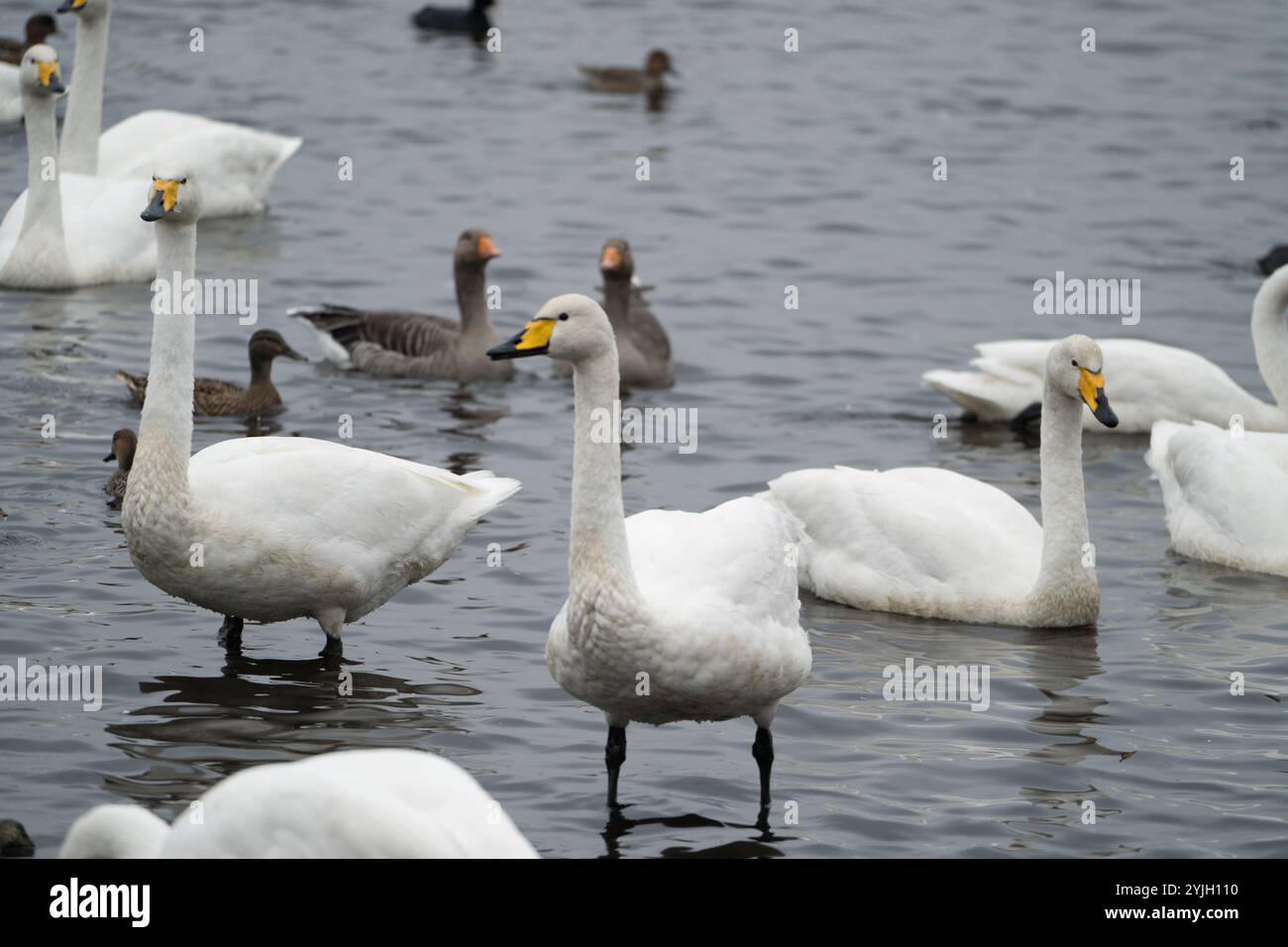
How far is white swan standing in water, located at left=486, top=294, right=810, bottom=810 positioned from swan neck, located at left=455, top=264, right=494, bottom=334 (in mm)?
6779

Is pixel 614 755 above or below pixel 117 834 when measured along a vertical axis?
below

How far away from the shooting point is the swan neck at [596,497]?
23.1 ft

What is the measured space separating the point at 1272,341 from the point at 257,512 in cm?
715

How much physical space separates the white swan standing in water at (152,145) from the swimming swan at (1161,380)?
6.86 m

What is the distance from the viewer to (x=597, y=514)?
7.13 meters

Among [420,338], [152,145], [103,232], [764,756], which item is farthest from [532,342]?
[152,145]

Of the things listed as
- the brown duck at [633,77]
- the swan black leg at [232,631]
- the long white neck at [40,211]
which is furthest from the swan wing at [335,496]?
the brown duck at [633,77]

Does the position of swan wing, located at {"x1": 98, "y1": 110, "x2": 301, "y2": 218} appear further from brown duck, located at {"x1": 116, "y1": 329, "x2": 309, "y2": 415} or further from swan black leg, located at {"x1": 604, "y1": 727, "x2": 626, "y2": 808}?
swan black leg, located at {"x1": 604, "y1": 727, "x2": 626, "y2": 808}

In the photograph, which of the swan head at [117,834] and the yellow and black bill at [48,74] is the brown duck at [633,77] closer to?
the yellow and black bill at [48,74]

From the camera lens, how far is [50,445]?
11688mm

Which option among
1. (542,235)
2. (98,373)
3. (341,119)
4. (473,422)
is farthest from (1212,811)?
(341,119)

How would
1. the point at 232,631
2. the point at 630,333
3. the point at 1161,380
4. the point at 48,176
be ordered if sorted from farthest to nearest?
the point at 48,176 < the point at 630,333 < the point at 1161,380 < the point at 232,631

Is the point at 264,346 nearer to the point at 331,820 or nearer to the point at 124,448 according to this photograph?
the point at 124,448

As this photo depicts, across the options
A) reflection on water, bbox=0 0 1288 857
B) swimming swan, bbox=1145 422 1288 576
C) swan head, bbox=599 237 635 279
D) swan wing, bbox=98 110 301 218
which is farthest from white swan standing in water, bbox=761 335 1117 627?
swan wing, bbox=98 110 301 218
